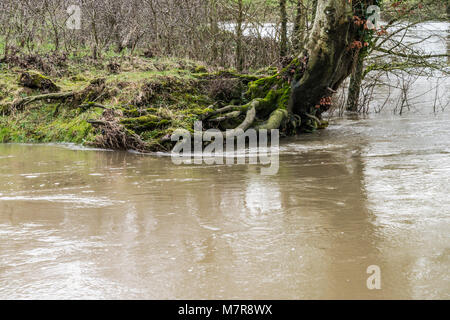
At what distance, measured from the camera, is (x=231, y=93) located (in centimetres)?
1217

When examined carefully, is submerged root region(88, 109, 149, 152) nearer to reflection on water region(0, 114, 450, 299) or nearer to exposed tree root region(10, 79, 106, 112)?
reflection on water region(0, 114, 450, 299)

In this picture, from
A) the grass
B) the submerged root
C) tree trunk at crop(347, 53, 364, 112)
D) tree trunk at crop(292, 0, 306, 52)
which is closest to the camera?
the submerged root

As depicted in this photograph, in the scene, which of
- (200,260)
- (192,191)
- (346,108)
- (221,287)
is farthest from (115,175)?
(346,108)

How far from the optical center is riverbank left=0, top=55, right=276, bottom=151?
404 inches

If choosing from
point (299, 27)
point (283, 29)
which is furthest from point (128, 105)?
point (299, 27)

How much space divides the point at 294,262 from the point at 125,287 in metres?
1.25

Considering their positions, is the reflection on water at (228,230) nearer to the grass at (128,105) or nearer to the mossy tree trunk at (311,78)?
the grass at (128,105)

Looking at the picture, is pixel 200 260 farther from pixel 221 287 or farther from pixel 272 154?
pixel 272 154

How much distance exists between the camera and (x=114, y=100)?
458 inches

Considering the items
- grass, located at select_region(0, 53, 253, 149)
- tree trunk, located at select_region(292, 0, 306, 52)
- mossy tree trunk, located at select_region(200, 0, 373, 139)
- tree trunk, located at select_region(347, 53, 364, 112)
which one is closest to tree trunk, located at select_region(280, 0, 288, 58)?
tree trunk, located at select_region(292, 0, 306, 52)

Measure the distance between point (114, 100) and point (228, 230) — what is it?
814 centimetres
